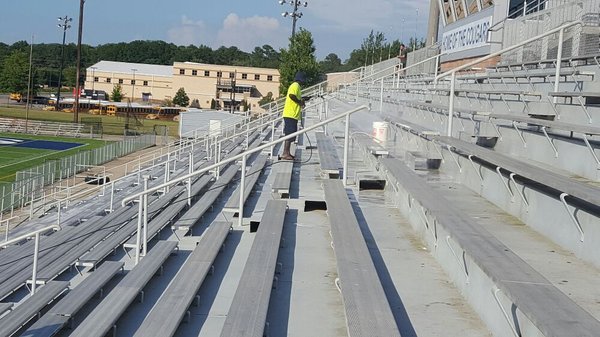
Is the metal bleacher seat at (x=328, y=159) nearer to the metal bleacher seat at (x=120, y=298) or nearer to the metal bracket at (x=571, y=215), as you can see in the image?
the metal bleacher seat at (x=120, y=298)

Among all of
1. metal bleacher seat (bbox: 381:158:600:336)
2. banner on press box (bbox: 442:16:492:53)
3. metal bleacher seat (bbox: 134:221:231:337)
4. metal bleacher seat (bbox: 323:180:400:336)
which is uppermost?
banner on press box (bbox: 442:16:492:53)

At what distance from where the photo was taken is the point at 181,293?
4.71 meters

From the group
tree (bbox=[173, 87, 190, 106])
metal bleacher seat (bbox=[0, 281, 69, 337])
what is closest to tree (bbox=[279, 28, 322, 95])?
metal bleacher seat (bbox=[0, 281, 69, 337])

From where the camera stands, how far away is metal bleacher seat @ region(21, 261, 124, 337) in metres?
4.83

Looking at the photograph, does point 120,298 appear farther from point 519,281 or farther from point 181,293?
point 519,281

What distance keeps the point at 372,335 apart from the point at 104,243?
18.1 ft

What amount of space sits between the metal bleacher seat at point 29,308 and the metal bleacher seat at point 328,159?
3677 millimetres

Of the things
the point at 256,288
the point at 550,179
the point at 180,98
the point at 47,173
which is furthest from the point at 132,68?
the point at 550,179

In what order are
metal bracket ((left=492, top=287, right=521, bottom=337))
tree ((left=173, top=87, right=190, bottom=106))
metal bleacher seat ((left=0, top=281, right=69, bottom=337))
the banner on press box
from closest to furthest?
metal bracket ((left=492, top=287, right=521, bottom=337)), metal bleacher seat ((left=0, top=281, right=69, bottom=337)), the banner on press box, tree ((left=173, top=87, right=190, bottom=106))

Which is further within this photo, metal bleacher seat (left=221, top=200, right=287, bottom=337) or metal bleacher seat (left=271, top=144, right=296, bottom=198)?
metal bleacher seat (left=271, top=144, right=296, bottom=198)

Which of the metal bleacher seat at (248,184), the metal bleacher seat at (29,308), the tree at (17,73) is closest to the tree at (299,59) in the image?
the metal bleacher seat at (248,184)

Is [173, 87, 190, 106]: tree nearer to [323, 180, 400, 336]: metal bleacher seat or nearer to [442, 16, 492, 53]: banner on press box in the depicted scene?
[442, 16, 492, 53]: banner on press box

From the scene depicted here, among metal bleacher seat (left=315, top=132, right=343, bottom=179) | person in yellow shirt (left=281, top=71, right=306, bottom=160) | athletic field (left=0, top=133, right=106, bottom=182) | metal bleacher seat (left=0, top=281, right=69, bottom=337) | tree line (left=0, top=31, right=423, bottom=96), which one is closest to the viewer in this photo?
metal bleacher seat (left=0, top=281, right=69, bottom=337)

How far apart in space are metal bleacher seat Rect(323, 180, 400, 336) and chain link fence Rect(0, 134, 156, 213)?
12.8m
